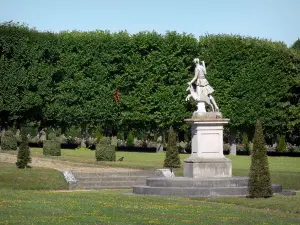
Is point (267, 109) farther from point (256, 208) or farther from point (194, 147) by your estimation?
point (256, 208)

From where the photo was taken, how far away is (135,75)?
5691 centimetres

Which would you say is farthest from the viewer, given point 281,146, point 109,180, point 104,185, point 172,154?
point 281,146

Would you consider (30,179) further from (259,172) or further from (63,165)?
(259,172)

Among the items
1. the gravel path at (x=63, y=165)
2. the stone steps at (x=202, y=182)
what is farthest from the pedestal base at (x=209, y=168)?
the gravel path at (x=63, y=165)

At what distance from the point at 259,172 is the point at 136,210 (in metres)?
5.50

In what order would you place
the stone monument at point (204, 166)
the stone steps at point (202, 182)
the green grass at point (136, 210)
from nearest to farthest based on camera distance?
the green grass at point (136, 210), the stone monument at point (204, 166), the stone steps at point (202, 182)

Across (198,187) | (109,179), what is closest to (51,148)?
(109,179)

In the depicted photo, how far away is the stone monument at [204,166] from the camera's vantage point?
27.3 m

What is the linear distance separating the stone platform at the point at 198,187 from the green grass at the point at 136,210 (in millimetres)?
1479

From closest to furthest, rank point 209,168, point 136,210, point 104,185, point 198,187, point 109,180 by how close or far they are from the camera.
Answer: point 136,210 → point 198,187 → point 209,168 → point 104,185 → point 109,180

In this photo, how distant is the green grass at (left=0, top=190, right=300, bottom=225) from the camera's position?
18328 millimetres

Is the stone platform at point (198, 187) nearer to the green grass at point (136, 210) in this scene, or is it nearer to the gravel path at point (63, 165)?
the green grass at point (136, 210)

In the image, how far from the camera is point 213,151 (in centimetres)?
3077

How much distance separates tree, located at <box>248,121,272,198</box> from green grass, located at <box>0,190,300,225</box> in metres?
0.47
